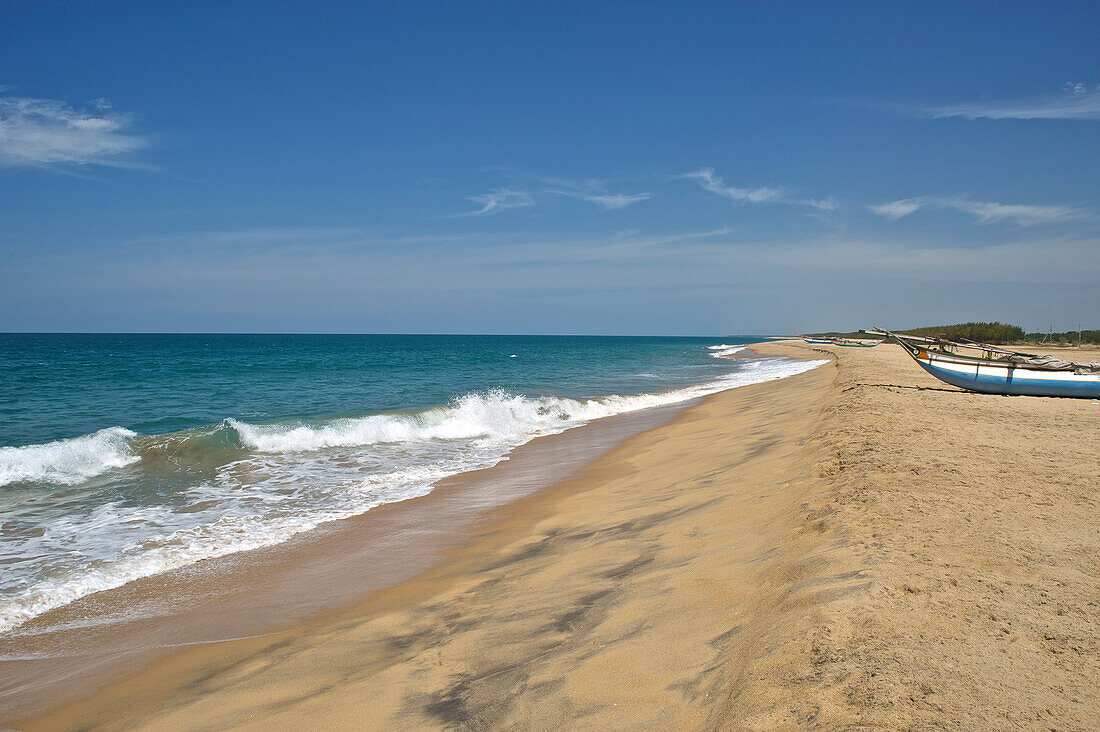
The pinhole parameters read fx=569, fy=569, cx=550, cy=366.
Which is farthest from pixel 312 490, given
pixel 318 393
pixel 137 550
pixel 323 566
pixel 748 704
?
pixel 318 393

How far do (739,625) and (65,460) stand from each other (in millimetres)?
13173

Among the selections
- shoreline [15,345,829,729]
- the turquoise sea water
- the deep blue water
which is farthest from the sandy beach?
the deep blue water

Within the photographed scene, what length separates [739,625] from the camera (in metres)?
3.54

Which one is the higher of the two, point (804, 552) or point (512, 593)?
point (804, 552)

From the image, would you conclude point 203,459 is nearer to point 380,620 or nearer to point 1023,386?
point 380,620

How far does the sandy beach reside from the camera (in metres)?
2.67

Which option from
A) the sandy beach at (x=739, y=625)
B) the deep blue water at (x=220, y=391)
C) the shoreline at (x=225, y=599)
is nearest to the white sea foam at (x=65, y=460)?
the deep blue water at (x=220, y=391)

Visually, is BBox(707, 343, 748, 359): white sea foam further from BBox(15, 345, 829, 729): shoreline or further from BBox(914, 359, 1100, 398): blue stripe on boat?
BBox(15, 345, 829, 729): shoreline

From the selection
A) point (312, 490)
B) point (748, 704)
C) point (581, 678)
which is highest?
point (748, 704)

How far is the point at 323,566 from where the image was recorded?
657 cm

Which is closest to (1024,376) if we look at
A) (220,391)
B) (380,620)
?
(380,620)

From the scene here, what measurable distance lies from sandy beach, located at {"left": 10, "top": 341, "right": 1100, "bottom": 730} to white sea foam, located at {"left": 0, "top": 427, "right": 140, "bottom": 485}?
334 inches

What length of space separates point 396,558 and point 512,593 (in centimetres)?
218

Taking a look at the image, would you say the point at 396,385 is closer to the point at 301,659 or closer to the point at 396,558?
the point at 396,558
